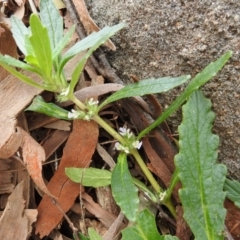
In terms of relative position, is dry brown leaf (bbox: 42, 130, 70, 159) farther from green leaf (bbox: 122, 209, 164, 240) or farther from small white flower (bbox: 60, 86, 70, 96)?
green leaf (bbox: 122, 209, 164, 240)

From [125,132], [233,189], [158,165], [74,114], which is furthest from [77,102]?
[233,189]

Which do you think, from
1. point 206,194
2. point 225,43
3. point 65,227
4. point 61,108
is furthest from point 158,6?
point 65,227

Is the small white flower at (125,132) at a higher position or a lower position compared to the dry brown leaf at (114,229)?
higher

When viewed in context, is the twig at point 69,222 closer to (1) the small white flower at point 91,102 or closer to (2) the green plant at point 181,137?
(2) the green plant at point 181,137

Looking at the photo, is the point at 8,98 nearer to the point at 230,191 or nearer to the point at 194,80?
the point at 194,80

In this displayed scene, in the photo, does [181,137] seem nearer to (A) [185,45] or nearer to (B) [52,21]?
(A) [185,45]

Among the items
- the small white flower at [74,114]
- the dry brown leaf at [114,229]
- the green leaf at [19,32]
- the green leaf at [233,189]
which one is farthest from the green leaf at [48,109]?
the green leaf at [233,189]
